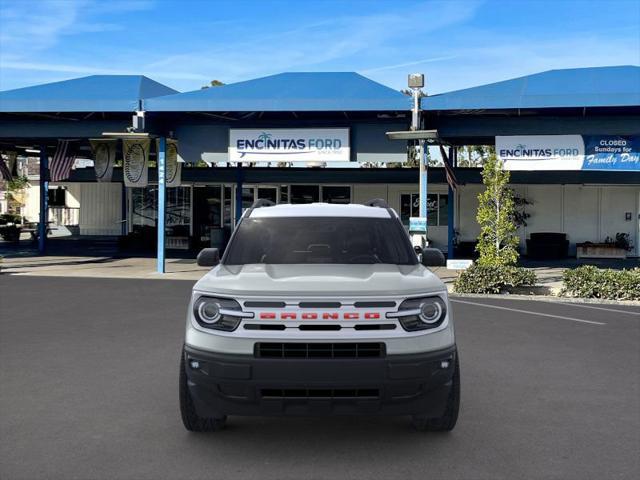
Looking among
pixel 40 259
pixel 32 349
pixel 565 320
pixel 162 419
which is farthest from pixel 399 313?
pixel 40 259

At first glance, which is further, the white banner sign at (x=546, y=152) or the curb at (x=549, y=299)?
the white banner sign at (x=546, y=152)

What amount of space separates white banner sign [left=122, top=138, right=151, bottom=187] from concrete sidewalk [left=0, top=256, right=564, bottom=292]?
299 cm

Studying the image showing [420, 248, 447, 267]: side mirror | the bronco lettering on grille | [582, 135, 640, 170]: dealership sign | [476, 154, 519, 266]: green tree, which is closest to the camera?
the bronco lettering on grille

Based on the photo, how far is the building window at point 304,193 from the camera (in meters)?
29.8

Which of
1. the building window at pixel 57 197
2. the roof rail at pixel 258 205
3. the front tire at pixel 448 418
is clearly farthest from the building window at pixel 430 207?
the front tire at pixel 448 418

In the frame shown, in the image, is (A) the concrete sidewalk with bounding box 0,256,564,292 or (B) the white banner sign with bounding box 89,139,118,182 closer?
(A) the concrete sidewalk with bounding box 0,256,564,292

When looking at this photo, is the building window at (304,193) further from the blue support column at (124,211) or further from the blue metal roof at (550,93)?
the blue metal roof at (550,93)

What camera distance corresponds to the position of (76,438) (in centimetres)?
494

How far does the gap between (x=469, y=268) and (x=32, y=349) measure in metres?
10.4

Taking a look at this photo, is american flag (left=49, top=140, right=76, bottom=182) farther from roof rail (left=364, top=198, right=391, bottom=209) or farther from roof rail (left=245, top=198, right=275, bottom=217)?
roof rail (left=364, top=198, right=391, bottom=209)

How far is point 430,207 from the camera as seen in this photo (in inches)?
1147

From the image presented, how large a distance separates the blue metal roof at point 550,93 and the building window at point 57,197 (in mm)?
25102

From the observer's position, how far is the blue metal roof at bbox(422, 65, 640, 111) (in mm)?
16797

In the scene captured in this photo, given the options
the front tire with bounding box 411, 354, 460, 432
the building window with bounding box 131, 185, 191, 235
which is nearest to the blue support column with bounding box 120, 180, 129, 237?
the building window with bounding box 131, 185, 191, 235
